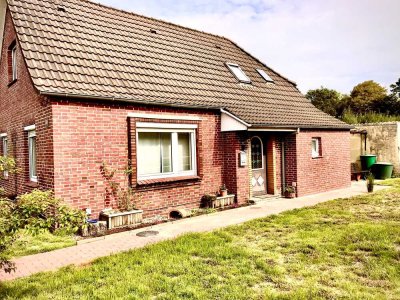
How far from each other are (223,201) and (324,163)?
19.3ft

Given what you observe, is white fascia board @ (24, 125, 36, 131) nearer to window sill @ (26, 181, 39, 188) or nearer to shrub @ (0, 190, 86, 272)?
window sill @ (26, 181, 39, 188)

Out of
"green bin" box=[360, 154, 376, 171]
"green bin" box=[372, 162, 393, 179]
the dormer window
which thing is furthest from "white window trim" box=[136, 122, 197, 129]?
"green bin" box=[372, 162, 393, 179]

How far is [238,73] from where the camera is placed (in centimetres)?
1476

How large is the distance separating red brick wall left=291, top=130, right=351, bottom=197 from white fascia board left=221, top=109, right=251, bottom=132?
10.9ft

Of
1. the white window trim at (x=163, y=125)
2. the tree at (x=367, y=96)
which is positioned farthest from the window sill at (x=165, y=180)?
the tree at (x=367, y=96)

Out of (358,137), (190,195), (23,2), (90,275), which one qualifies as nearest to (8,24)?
(23,2)

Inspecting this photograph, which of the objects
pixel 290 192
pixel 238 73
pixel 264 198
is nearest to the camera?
pixel 264 198

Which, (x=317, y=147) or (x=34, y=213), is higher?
(x=317, y=147)

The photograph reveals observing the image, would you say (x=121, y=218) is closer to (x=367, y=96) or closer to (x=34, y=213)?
(x=34, y=213)

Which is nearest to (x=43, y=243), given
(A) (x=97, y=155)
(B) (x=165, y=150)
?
(A) (x=97, y=155)

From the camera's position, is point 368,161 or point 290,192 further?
point 368,161

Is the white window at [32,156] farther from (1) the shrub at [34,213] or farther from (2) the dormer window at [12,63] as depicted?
(1) the shrub at [34,213]

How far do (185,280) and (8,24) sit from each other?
10.4 meters

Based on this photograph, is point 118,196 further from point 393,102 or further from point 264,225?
point 393,102
